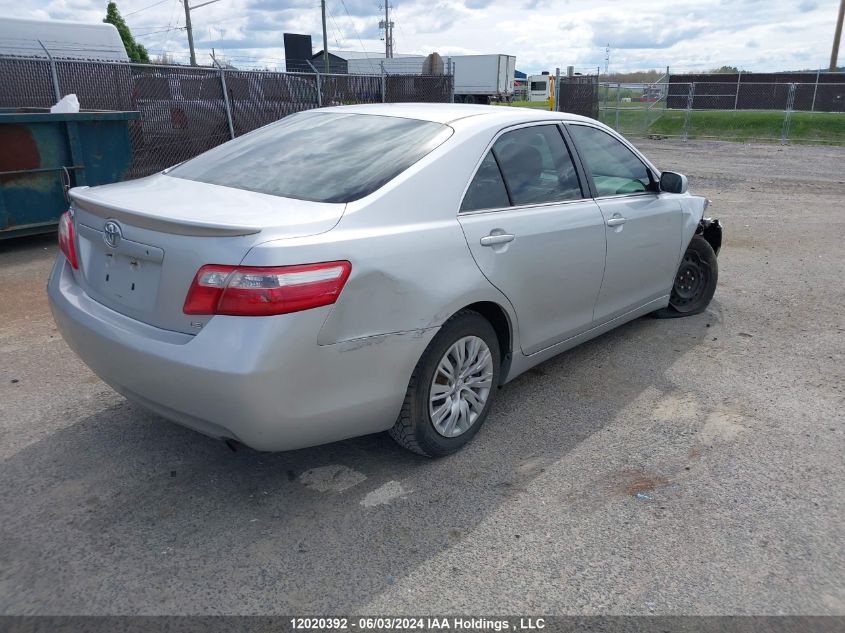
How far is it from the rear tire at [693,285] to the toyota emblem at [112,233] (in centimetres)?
433

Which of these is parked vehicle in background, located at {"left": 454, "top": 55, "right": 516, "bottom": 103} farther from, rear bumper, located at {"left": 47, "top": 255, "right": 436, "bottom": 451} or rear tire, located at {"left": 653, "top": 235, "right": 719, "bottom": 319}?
rear bumper, located at {"left": 47, "top": 255, "right": 436, "bottom": 451}

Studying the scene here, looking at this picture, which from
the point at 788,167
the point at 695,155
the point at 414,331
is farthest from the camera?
the point at 695,155

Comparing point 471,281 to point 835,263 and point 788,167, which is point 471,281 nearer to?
point 835,263

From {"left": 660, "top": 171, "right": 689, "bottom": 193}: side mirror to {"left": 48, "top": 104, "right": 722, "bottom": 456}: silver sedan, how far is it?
666 mm

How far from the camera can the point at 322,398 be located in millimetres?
2816

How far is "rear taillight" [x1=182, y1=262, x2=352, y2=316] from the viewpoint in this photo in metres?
2.60

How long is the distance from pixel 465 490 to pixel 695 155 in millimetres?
19054

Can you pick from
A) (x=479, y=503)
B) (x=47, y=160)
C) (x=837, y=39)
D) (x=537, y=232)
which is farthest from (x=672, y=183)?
(x=837, y=39)

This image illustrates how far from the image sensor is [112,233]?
302 cm

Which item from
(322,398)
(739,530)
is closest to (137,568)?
(322,398)

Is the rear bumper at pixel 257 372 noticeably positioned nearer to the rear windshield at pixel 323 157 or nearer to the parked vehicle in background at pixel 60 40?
the rear windshield at pixel 323 157

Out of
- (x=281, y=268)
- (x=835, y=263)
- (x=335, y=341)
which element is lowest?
Answer: (x=835, y=263)

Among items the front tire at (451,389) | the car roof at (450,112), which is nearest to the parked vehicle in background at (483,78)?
the car roof at (450,112)

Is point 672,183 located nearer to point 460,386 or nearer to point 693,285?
point 693,285
